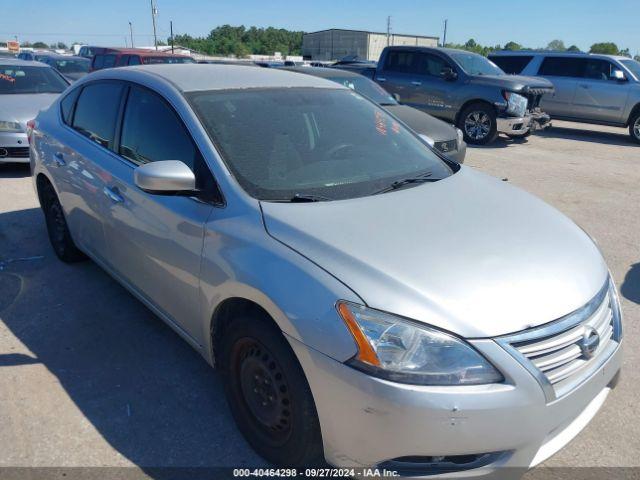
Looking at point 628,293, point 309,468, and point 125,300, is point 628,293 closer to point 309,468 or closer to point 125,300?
point 309,468

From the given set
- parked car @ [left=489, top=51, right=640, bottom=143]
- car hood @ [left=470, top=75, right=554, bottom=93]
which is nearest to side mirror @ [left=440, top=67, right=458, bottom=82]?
car hood @ [left=470, top=75, right=554, bottom=93]

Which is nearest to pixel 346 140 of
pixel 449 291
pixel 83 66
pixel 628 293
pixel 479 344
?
pixel 449 291

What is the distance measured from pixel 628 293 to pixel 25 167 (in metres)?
8.26

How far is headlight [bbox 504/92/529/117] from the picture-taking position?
10648mm

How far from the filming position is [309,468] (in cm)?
226

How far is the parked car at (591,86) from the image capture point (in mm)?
12234

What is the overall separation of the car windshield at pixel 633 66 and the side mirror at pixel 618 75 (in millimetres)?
318

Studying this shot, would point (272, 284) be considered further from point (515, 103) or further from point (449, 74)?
point (449, 74)

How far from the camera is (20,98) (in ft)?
27.3

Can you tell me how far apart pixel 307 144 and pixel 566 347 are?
1.68m

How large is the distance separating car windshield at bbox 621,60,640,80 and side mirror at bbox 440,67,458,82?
4541 mm

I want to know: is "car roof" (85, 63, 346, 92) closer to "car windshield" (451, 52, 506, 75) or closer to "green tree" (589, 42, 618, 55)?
"car windshield" (451, 52, 506, 75)

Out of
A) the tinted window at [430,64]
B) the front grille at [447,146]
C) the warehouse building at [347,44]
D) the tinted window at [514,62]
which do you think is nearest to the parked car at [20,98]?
the front grille at [447,146]

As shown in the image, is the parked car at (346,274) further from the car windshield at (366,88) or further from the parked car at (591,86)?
the parked car at (591,86)
